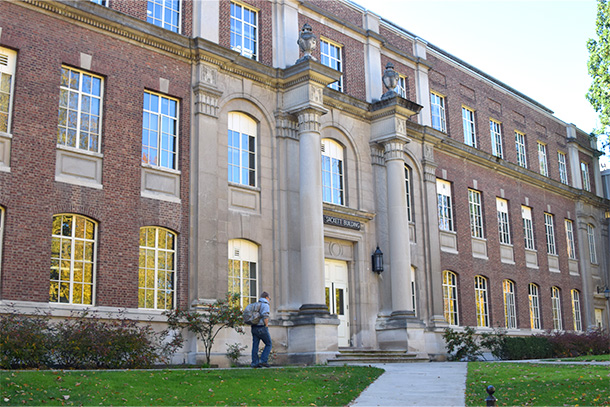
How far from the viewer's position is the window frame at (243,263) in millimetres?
21188

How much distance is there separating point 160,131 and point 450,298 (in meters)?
15.6

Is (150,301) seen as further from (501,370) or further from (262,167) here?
(501,370)

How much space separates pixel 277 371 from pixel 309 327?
5.37 metres

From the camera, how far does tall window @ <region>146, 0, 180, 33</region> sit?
2070cm

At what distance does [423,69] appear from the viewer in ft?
102

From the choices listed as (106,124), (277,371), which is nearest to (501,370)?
(277,371)

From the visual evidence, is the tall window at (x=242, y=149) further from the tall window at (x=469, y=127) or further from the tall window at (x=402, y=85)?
the tall window at (x=469, y=127)

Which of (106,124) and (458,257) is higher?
(106,124)

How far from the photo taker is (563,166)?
1629 inches

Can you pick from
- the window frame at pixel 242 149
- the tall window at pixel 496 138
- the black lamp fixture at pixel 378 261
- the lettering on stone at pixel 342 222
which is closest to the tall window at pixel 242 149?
the window frame at pixel 242 149

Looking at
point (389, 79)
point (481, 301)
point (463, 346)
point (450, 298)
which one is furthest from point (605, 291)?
point (389, 79)

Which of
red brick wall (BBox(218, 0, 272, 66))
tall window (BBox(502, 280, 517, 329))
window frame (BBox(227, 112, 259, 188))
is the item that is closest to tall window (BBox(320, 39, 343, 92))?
red brick wall (BBox(218, 0, 272, 66))

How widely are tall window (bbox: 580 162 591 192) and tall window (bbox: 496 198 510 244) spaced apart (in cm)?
1030

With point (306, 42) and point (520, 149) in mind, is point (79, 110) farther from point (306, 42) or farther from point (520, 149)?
point (520, 149)
